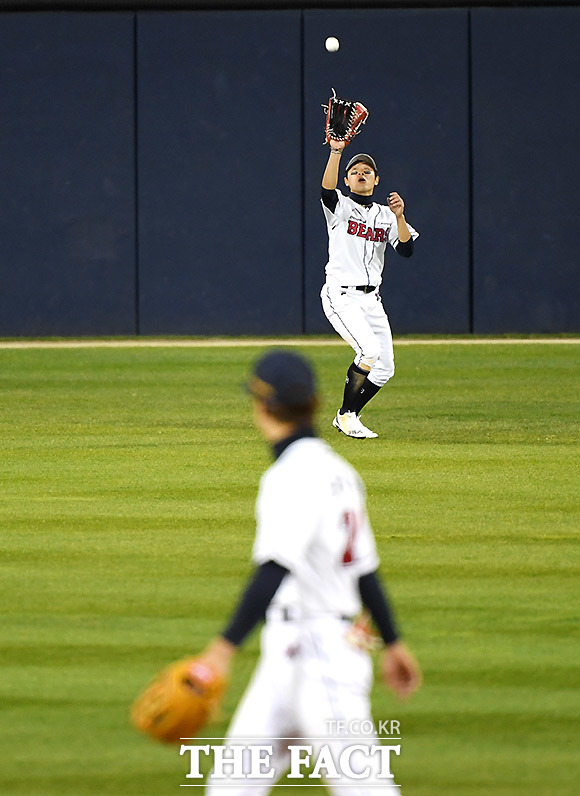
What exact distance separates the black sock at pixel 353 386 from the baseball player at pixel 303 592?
33.3 feet

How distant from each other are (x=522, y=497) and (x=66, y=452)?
4.26 m

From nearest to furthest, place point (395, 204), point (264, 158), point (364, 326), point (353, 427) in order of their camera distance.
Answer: point (395, 204)
point (353, 427)
point (364, 326)
point (264, 158)

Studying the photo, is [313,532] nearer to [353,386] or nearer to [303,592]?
[303,592]

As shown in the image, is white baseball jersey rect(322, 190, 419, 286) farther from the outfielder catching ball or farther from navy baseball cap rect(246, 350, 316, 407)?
navy baseball cap rect(246, 350, 316, 407)

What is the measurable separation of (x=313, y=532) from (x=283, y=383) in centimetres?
40

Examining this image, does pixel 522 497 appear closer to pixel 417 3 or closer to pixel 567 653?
pixel 567 653

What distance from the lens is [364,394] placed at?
14.5 metres

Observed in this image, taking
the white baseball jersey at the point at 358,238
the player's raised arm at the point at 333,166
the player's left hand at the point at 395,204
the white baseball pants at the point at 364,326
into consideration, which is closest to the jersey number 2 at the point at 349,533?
A: the player's raised arm at the point at 333,166

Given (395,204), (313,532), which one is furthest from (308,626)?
(395,204)

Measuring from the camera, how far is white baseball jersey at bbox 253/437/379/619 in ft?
13.1

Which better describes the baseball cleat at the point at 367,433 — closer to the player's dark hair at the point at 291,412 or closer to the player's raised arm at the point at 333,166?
the player's raised arm at the point at 333,166

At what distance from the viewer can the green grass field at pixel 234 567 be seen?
5.68 metres

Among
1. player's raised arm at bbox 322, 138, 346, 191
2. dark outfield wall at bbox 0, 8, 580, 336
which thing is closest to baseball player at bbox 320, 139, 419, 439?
player's raised arm at bbox 322, 138, 346, 191

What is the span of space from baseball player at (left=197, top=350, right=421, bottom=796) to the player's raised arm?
9.83 metres
